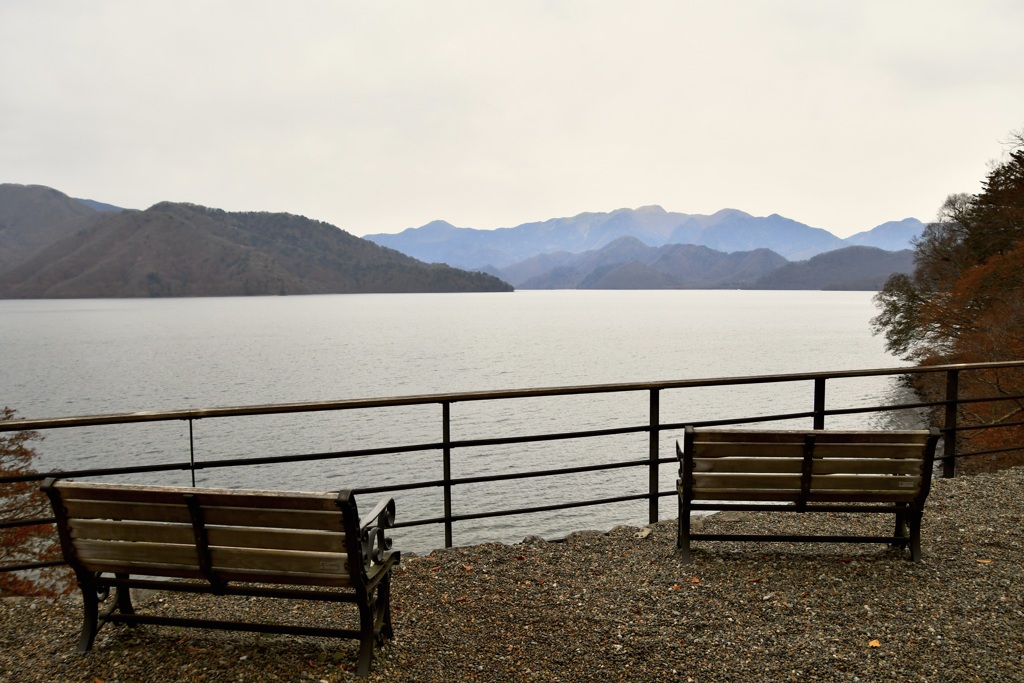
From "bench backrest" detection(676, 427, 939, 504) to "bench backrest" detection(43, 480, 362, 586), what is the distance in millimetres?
2468

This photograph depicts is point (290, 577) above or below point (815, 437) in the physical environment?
below

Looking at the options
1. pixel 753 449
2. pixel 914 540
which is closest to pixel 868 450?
pixel 753 449

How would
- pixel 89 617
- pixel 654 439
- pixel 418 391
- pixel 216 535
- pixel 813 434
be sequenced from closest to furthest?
1. pixel 216 535
2. pixel 89 617
3. pixel 813 434
4. pixel 654 439
5. pixel 418 391

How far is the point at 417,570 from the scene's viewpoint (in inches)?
208

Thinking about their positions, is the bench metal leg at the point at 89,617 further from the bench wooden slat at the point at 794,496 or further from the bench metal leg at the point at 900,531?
the bench metal leg at the point at 900,531

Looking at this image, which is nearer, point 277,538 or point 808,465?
point 277,538

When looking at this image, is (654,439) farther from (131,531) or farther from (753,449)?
(131,531)

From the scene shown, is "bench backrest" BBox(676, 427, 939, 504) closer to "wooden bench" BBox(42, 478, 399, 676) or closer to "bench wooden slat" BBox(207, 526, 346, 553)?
"wooden bench" BBox(42, 478, 399, 676)

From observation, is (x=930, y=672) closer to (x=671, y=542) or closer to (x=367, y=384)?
(x=671, y=542)

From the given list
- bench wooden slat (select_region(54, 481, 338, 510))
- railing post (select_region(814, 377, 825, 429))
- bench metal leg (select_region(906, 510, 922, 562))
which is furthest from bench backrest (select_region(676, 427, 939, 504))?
bench wooden slat (select_region(54, 481, 338, 510))

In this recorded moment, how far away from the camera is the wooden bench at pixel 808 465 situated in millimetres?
4723

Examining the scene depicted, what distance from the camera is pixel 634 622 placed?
4227 mm

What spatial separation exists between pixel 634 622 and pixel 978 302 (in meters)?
37.0

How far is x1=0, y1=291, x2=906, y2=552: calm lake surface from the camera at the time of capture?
21.5 meters
